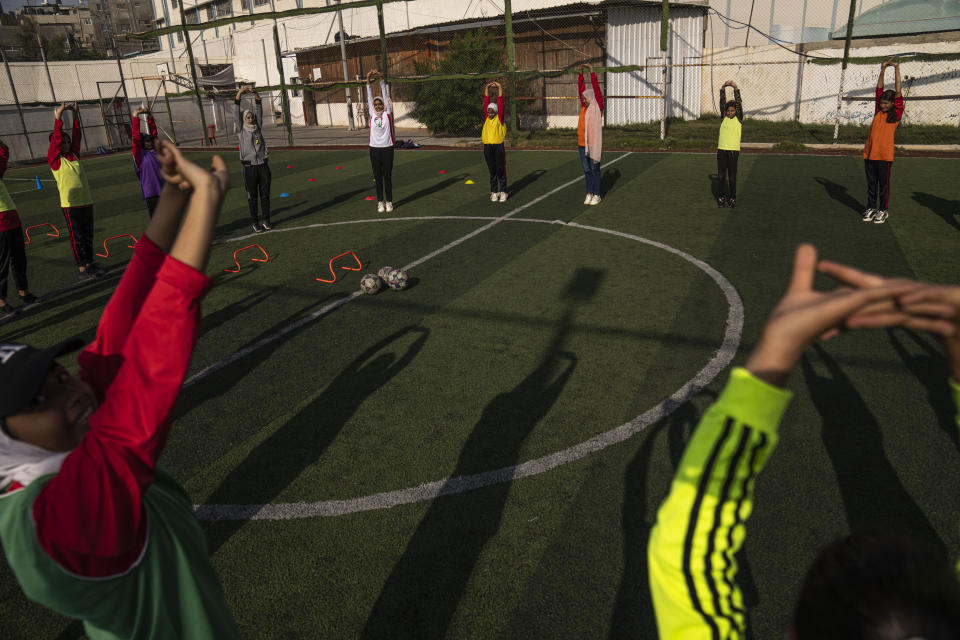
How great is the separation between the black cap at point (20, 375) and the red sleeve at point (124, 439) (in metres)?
0.17

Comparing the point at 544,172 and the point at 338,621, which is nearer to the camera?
the point at 338,621

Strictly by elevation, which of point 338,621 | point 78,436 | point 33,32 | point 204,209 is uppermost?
point 33,32

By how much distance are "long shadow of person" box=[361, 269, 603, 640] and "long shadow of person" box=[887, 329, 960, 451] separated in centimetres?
320

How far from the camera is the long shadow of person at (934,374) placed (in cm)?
529

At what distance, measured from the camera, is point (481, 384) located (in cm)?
630

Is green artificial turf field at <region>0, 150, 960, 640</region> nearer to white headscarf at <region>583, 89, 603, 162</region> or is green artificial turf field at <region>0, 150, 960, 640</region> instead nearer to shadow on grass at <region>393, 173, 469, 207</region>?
white headscarf at <region>583, 89, 603, 162</region>

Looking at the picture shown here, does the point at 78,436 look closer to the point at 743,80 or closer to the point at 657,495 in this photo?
the point at 657,495

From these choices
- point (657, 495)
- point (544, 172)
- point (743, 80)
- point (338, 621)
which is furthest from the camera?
point (743, 80)

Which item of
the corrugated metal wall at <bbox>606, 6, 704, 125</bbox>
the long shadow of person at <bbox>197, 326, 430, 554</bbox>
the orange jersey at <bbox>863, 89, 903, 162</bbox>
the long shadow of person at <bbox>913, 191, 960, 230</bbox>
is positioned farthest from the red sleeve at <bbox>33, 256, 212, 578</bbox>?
the corrugated metal wall at <bbox>606, 6, 704, 125</bbox>

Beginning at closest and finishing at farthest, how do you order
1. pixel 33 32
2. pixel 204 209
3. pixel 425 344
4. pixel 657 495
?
1. pixel 204 209
2. pixel 657 495
3. pixel 425 344
4. pixel 33 32

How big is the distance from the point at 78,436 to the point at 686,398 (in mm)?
5053

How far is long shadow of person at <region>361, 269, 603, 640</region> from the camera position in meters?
3.71

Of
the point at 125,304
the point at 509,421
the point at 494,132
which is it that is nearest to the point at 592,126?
the point at 494,132

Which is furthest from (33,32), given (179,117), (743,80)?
(743,80)
